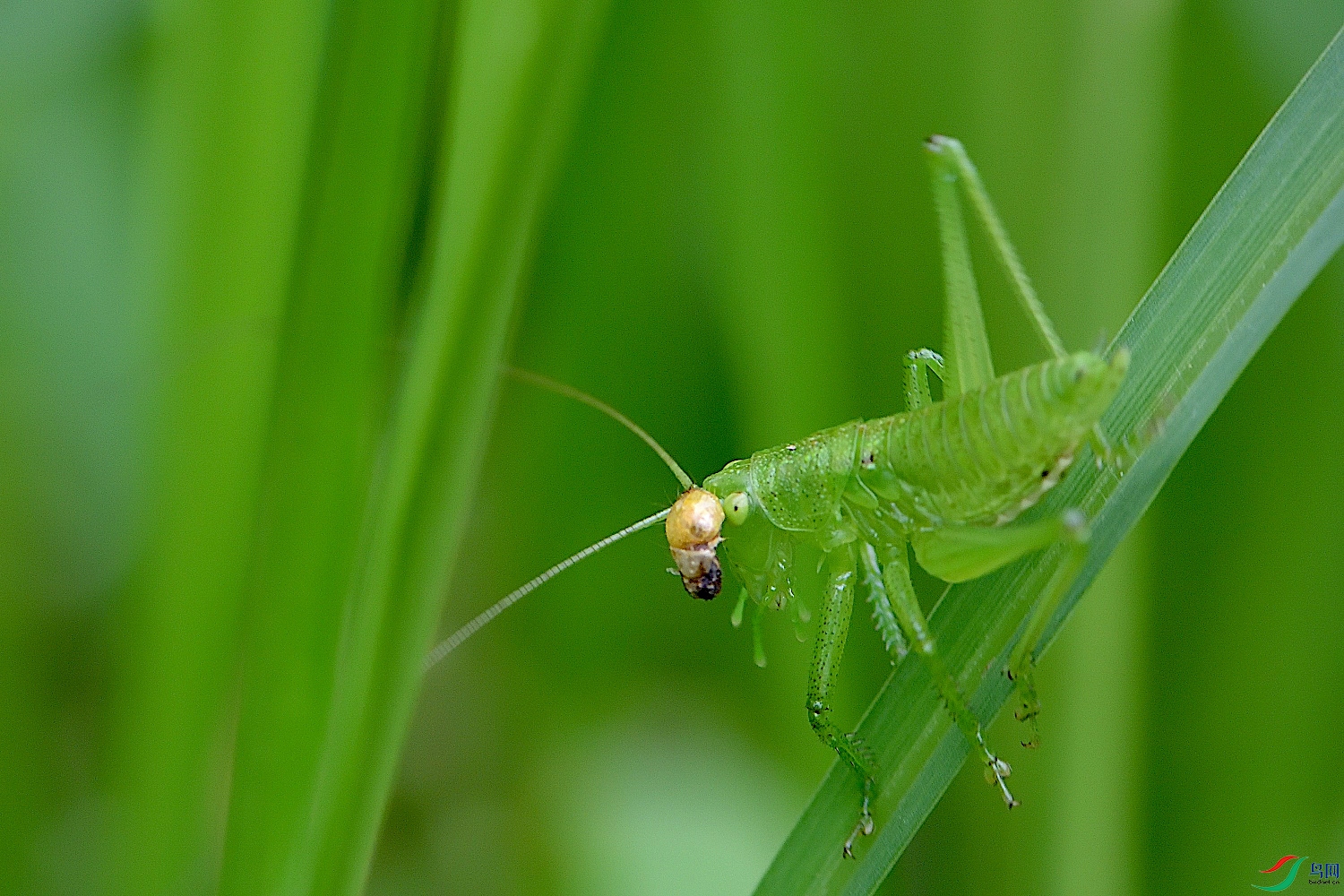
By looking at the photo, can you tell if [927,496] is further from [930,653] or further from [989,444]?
[930,653]

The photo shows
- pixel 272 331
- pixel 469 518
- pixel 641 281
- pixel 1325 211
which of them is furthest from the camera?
pixel 469 518

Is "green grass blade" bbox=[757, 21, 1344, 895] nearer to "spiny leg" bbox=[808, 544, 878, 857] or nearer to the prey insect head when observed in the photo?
"spiny leg" bbox=[808, 544, 878, 857]

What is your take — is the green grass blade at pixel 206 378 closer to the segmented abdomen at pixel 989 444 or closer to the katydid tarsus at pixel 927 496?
the katydid tarsus at pixel 927 496

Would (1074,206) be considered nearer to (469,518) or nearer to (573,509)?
(573,509)

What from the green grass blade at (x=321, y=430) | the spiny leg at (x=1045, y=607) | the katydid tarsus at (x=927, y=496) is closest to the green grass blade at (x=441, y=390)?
the green grass blade at (x=321, y=430)

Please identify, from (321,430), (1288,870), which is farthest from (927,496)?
(321,430)

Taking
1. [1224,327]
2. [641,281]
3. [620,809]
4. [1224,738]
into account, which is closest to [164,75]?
[641,281]
